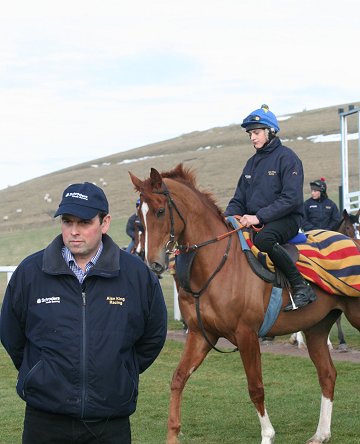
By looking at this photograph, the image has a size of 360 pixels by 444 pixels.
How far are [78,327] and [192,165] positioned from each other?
55243 mm

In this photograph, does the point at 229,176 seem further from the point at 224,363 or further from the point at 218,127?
the point at 224,363

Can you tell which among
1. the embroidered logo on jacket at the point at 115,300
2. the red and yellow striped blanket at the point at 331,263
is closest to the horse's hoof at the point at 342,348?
the red and yellow striped blanket at the point at 331,263

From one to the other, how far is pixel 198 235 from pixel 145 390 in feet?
10.1

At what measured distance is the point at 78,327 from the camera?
4.43 m

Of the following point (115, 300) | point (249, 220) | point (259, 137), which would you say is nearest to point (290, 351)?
point (249, 220)

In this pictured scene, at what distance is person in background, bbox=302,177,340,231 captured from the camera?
16.0 metres

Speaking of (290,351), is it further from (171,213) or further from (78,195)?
(78,195)

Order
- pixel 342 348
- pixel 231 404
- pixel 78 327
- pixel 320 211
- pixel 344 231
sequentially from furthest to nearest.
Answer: pixel 320 211, pixel 344 231, pixel 342 348, pixel 231 404, pixel 78 327

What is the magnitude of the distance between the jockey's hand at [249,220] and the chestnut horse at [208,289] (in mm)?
162

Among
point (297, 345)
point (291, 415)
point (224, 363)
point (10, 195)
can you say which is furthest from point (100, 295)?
point (10, 195)

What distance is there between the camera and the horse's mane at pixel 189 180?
8680mm

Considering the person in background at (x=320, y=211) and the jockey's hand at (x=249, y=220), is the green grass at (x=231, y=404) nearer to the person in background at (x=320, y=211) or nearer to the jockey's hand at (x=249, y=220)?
the jockey's hand at (x=249, y=220)

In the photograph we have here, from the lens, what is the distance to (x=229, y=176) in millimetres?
58219

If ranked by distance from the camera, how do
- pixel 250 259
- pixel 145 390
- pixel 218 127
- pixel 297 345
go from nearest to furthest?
1. pixel 250 259
2. pixel 145 390
3. pixel 297 345
4. pixel 218 127
